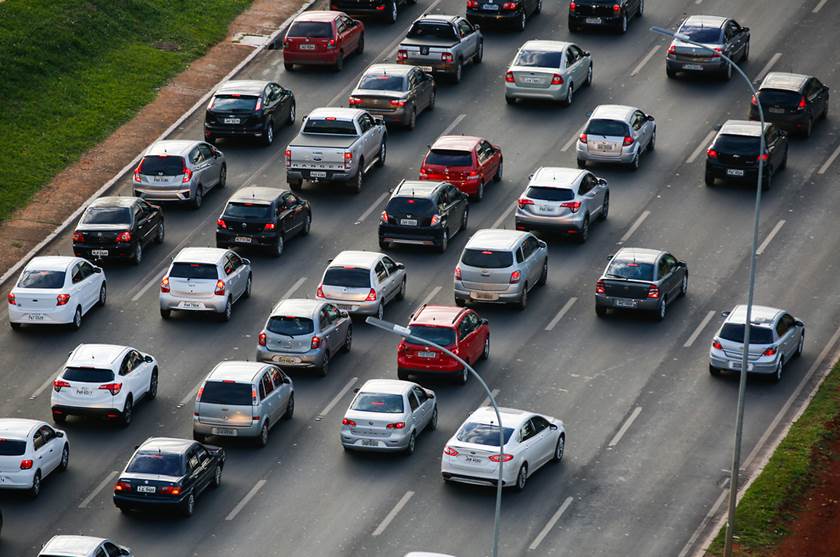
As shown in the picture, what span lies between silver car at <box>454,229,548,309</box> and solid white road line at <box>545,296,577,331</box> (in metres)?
1.02

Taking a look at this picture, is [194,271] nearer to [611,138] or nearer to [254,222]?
[254,222]

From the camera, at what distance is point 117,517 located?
1778 inches

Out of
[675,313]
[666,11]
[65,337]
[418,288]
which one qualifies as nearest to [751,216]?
[675,313]

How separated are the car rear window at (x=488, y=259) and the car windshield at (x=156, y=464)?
42.8 ft

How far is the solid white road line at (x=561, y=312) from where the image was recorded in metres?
54.4

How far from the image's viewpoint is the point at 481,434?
149 feet

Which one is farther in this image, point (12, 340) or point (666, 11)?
point (666, 11)

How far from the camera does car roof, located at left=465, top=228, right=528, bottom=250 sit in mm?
54688

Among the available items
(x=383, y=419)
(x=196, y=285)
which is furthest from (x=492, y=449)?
(x=196, y=285)

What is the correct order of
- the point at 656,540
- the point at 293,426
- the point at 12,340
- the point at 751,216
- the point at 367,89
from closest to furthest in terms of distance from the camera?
1. the point at 656,540
2. the point at 293,426
3. the point at 12,340
4. the point at 751,216
5. the point at 367,89

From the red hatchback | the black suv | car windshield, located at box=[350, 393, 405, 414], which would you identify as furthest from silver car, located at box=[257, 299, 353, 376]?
the red hatchback

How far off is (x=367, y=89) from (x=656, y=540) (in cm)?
2577

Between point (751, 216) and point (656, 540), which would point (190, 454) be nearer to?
→ point (656, 540)

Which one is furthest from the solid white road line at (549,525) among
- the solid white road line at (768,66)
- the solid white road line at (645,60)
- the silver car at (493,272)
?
the solid white road line at (645,60)
